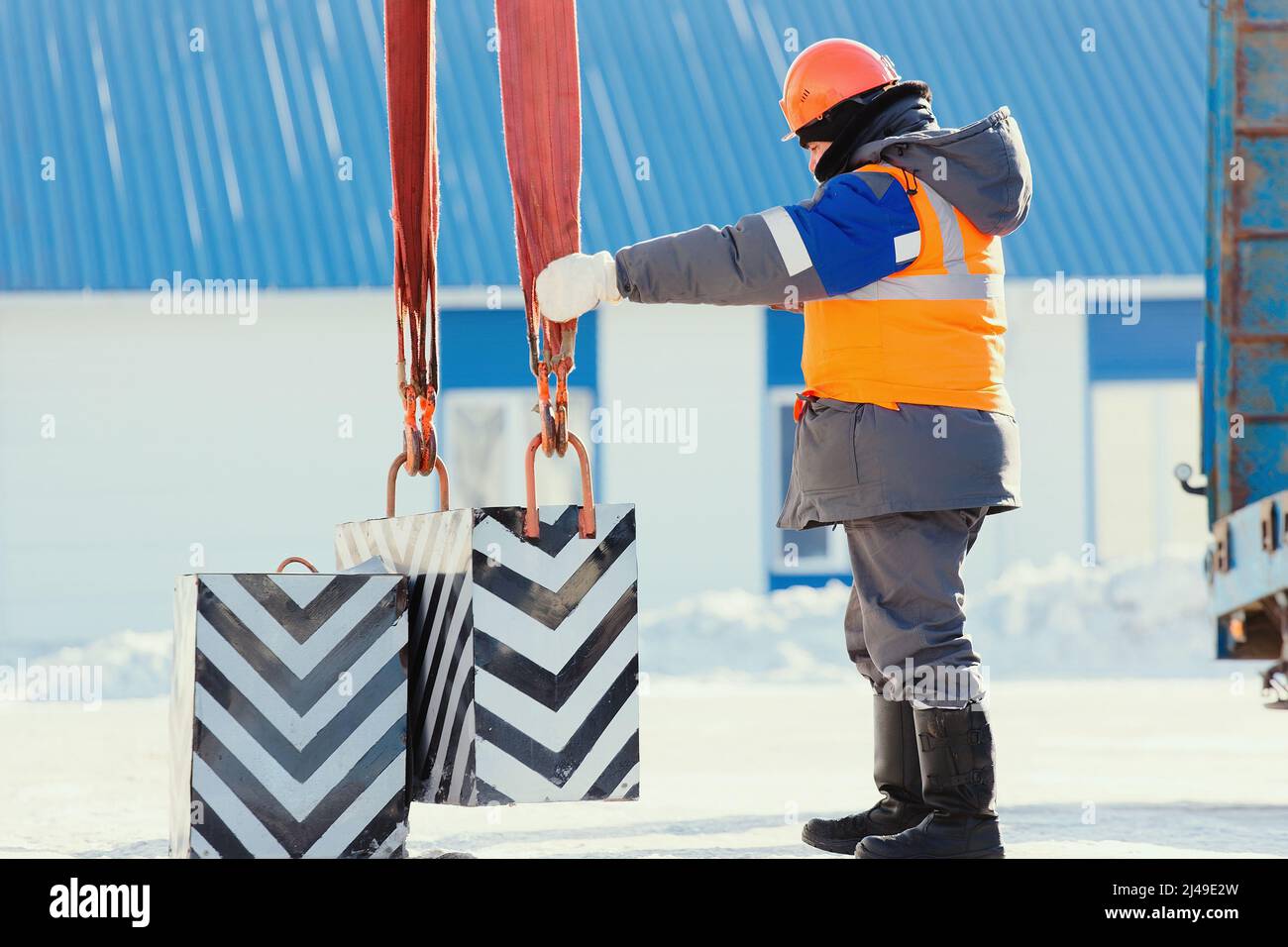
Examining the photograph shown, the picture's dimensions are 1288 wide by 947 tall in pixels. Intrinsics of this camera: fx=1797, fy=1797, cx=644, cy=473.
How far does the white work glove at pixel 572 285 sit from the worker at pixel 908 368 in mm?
25

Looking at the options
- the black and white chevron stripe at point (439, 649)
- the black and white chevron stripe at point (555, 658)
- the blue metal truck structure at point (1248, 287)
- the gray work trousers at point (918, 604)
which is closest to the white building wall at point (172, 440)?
the blue metal truck structure at point (1248, 287)

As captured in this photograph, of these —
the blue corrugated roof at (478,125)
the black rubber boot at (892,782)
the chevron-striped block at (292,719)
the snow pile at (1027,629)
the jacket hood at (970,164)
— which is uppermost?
the blue corrugated roof at (478,125)

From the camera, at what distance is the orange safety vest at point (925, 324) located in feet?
13.3

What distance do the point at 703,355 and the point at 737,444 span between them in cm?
81

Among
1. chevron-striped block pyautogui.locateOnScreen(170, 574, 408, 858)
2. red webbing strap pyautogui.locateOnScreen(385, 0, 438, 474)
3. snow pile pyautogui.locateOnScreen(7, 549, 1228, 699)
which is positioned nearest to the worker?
red webbing strap pyautogui.locateOnScreen(385, 0, 438, 474)

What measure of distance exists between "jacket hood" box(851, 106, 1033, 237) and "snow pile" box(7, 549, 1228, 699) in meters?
→ 8.32

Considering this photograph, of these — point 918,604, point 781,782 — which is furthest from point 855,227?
point 781,782

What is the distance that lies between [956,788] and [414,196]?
75.1 inches

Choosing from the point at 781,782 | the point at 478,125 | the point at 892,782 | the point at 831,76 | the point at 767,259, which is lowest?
the point at 781,782

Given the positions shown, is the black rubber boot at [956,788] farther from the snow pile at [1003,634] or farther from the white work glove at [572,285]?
the snow pile at [1003,634]

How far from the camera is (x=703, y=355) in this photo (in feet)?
49.8

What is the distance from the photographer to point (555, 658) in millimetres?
3660

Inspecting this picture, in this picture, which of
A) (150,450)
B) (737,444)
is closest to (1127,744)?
(737,444)

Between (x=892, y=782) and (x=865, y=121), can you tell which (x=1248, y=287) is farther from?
(x=892, y=782)
